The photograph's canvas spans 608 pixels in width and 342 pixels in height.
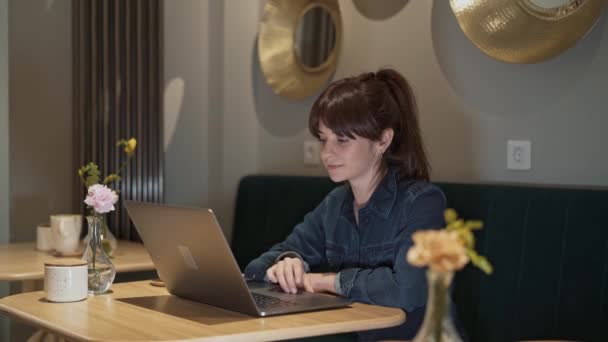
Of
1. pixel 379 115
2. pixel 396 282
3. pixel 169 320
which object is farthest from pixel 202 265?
pixel 379 115

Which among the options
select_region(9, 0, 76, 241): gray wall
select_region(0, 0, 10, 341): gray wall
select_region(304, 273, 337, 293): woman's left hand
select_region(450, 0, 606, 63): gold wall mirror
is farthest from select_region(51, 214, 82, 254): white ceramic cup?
select_region(450, 0, 606, 63): gold wall mirror

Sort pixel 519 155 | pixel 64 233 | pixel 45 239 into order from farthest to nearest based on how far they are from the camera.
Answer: pixel 45 239, pixel 64 233, pixel 519 155

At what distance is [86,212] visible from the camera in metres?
3.65

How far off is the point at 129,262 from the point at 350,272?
3.48 feet

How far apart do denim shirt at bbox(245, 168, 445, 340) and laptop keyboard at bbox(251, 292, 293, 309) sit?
18cm

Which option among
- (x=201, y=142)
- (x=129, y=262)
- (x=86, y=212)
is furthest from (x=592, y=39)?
(x=86, y=212)

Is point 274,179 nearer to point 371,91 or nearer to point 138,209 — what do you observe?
point 371,91

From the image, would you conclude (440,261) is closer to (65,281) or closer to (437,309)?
(437,309)

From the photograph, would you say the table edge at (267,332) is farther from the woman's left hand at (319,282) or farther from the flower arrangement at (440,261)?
the flower arrangement at (440,261)

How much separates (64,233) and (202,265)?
1.34m

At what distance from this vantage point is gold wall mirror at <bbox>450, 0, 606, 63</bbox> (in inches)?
93.3

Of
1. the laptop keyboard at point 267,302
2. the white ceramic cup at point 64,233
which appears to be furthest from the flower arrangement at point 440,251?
the white ceramic cup at point 64,233

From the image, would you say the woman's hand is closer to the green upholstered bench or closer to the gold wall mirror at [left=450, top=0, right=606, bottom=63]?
the green upholstered bench

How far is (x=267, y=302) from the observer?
1892mm
